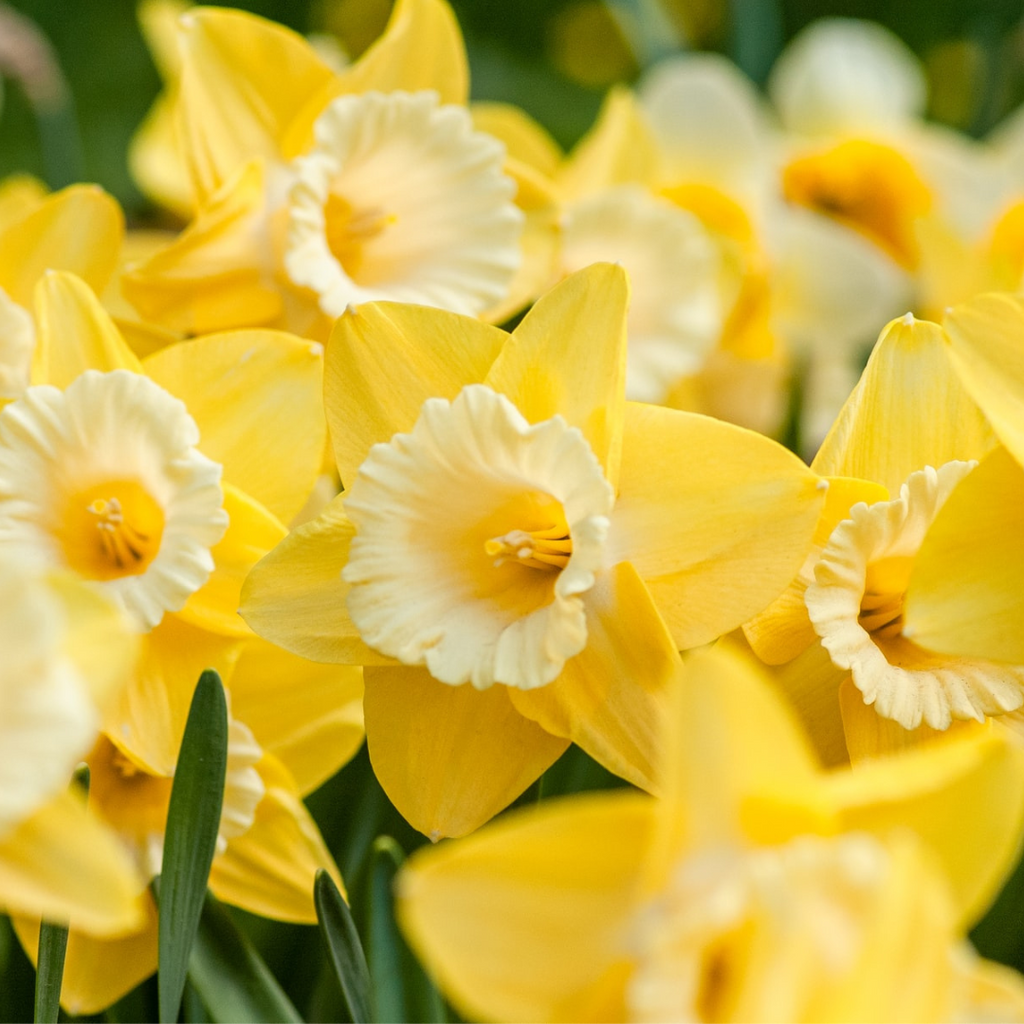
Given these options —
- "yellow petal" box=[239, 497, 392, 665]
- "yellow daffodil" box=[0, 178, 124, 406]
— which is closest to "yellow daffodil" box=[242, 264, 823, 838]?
"yellow petal" box=[239, 497, 392, 665]

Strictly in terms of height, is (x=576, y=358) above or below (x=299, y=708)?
above

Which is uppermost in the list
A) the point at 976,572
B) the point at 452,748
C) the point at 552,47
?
the point at 976,572

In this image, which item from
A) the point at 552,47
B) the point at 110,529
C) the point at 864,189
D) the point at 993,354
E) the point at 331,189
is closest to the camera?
the point at 993,354

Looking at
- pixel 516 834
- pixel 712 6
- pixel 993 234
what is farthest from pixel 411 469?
pixel 712 6

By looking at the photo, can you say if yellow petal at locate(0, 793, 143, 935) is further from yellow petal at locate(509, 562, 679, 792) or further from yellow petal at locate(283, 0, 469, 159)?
yellow petal at locate(283, 0, 469, 159)

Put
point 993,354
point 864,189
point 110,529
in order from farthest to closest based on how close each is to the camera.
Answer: point 864,189 → point 110,529 → point 993,354

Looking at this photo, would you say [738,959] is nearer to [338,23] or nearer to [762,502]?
[762,502]

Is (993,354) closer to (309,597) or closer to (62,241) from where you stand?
(309,597)

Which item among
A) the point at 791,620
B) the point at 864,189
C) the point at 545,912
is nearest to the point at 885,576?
the point at 791,620
